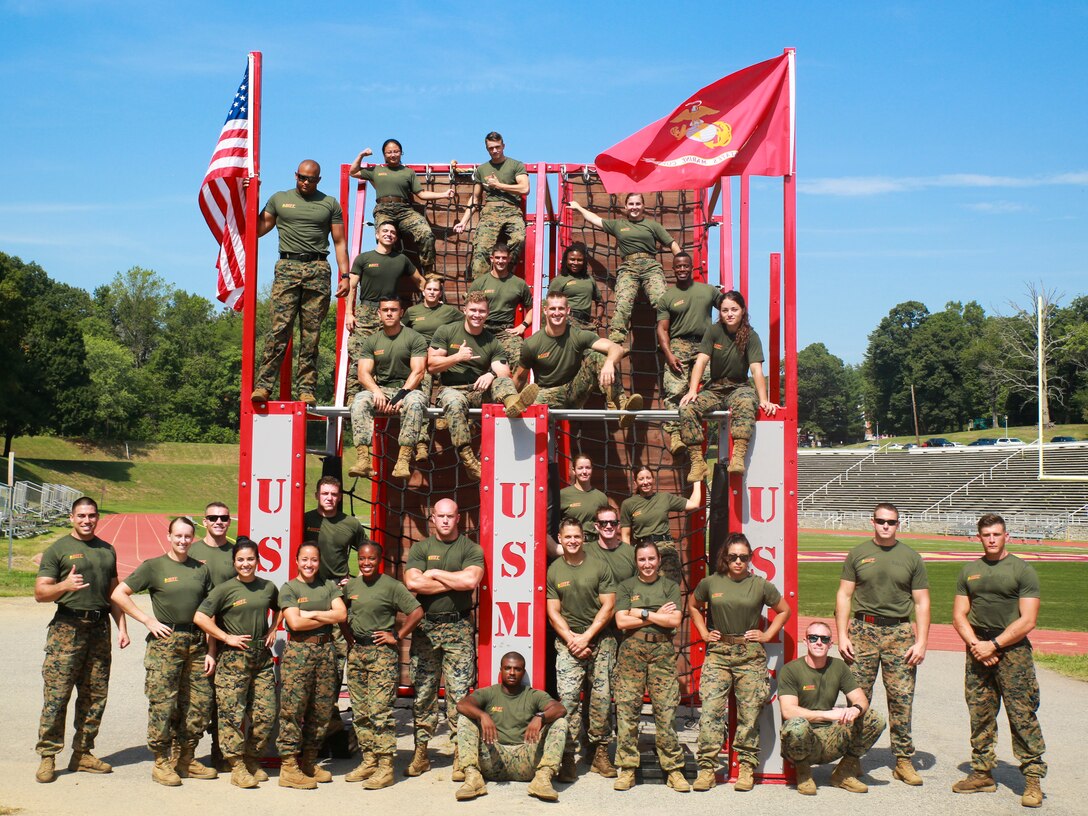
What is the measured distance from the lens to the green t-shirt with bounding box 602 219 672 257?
1156 cm

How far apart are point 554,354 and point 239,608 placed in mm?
3649

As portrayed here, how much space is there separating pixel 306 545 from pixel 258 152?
13.2ft

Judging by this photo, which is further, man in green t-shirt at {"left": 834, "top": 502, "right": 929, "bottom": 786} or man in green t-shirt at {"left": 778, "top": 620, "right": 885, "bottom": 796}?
man in green t-shirt at {"left": 834, "top": 502, "right": 929, "bottom": 786}

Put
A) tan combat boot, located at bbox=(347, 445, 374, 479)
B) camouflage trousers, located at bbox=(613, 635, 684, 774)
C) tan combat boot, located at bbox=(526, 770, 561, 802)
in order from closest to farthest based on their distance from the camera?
tan combat boot, located at bbox=(526, 770, 561, 802)
camouflage trousers, located at bbox=(613, 635, 684, 774)
tan combat boot, located at bbox=(347, 445, 374, 479)

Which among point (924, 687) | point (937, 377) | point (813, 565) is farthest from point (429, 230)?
point (937, 377)

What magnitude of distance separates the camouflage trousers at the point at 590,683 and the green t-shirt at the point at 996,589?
9.54 ft

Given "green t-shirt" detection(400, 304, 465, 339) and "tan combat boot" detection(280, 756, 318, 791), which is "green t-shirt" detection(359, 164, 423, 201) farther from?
"tan combat boot" detection(280, 756, 318, 791)

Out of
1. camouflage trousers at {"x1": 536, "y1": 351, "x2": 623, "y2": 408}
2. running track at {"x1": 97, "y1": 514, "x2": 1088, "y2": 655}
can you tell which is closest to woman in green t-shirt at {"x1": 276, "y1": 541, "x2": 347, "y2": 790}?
camouflage trousers at {"x1": 536, "y1": 351, "x2": 623, "y2": 408}

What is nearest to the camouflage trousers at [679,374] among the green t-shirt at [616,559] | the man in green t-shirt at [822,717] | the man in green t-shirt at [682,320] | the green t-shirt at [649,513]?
the man in green t-shirt at [682,320]

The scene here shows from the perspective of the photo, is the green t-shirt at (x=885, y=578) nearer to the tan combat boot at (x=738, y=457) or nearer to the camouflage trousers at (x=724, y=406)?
the tan combat boot at (x=738, y=457)

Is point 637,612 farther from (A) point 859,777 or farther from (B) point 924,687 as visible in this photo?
A: (B) point 924,687

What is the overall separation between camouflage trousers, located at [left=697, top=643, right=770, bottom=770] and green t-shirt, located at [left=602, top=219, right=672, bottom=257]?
4693 millimetres

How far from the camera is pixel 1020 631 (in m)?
8.46

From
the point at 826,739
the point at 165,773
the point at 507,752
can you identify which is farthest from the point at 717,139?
the point at 165,773
